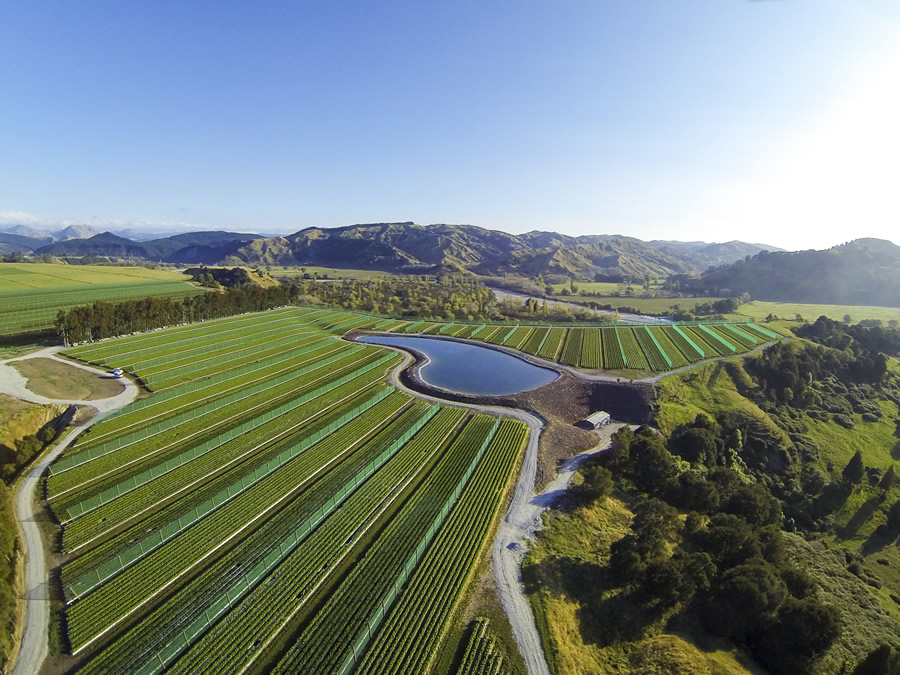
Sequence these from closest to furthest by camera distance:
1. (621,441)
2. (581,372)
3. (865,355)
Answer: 1. (621,441)
2. (581,372)
3. (865,355)

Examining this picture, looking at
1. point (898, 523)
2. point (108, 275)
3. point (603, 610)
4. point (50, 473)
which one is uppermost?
point (108, 275)

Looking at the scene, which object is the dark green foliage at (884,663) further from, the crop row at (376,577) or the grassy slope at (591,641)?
the crop row at (376,577)

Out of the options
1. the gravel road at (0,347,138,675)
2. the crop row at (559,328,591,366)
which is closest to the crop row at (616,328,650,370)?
the crop row at (559,328,591,366)

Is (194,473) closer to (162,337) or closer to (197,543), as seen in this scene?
(197,543)

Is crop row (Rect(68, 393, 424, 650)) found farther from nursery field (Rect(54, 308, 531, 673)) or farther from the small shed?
the small shed

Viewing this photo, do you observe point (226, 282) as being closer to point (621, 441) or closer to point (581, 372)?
point (581, 372)

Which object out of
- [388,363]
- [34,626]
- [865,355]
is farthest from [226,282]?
[865,355]

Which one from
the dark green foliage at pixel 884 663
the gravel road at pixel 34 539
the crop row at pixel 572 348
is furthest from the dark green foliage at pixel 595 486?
the crop row at pixel 572 348

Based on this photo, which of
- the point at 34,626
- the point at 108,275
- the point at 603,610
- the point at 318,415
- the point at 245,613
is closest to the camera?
the point at 34,626
